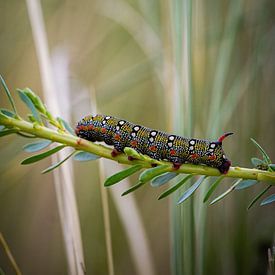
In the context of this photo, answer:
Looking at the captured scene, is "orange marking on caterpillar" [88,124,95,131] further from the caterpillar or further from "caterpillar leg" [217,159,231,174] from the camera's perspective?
"caterpillar leg" [217,159,231,174]

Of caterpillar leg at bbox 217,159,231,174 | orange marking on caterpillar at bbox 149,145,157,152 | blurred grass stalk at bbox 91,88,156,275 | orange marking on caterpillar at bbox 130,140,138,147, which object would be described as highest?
orange marking on caterpillar at bbox 130,140,138,147

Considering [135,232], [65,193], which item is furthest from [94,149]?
[135,232]

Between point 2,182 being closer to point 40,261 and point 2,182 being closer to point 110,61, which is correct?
point 40,261

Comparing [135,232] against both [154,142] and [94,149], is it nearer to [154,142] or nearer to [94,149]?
[154,142]

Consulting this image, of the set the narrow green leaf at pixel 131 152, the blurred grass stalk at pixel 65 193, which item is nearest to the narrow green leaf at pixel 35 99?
the narrow green leaf at pixel 131 152

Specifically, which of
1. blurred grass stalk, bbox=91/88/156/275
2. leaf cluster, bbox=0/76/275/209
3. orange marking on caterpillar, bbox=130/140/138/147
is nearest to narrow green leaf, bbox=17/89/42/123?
leaf cluster, bbox=0/76/275/209

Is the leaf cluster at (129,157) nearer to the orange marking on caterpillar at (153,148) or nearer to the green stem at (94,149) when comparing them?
the green stem at (94,149)
